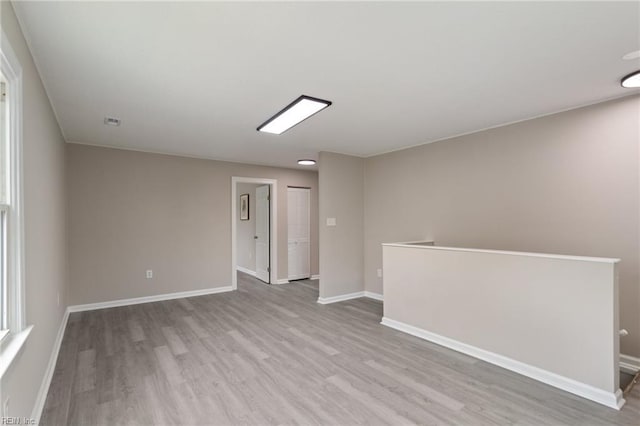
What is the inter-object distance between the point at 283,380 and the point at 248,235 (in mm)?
5301

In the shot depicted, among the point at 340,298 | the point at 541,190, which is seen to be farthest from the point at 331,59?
the point at 340,298

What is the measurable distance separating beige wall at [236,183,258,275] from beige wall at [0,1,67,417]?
4.61 meters

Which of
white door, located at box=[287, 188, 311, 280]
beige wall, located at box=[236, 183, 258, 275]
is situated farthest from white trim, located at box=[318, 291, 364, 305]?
beige wall, located at box=[236, 183, 258, 275]

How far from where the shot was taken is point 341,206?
A: 509 centimetres

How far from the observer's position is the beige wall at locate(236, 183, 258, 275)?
7.37 meters

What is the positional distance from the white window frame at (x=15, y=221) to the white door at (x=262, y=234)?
15.7 ft

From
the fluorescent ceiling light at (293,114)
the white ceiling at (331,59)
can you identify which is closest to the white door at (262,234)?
the fluorescent ceiling light at (293,114)

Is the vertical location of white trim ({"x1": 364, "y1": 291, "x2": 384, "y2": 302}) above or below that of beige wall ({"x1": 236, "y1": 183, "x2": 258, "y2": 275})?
below

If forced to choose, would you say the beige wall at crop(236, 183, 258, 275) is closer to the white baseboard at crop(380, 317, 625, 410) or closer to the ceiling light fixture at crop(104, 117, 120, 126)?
the ceiling light fixture at crop(104, 117, 120, 126)

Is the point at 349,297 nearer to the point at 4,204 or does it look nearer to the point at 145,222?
the point at 145,222

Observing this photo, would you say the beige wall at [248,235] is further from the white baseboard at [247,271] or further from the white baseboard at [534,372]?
the white baseboard at [534,372]

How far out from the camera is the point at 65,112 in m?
3.16

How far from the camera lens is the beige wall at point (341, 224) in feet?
16.0

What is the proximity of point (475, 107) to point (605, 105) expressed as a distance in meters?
1.14
